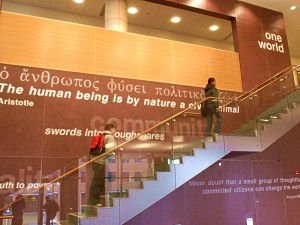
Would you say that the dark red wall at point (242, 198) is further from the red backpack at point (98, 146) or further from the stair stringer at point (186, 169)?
the red backpack at point (98, 146)

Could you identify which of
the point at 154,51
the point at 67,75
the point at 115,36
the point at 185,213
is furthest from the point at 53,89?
the point at 185,213

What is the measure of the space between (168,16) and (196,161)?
6551 millimetres

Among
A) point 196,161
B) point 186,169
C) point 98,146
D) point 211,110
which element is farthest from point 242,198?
point 98,146

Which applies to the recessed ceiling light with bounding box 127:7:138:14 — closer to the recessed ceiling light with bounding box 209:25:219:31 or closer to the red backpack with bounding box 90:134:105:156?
the recessed ceiling light with bounding box 209:25:219:31

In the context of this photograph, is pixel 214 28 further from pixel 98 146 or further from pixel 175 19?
pixel 98 146

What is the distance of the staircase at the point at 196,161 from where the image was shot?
18.1ft

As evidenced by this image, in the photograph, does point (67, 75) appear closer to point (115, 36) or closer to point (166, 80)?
point (115, 36)

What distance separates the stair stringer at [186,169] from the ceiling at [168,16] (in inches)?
201

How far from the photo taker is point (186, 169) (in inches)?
259

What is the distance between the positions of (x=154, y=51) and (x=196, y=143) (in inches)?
145

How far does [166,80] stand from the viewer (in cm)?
946

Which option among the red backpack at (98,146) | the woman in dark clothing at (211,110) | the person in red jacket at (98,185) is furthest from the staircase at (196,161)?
the red backpack at (98,146)

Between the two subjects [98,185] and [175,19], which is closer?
[98,185]

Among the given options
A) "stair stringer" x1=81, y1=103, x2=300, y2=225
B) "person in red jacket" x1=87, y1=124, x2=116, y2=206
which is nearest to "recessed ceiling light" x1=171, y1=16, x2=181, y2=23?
"stair stringer" x1=81, y1=103, x2=300, y2=225
